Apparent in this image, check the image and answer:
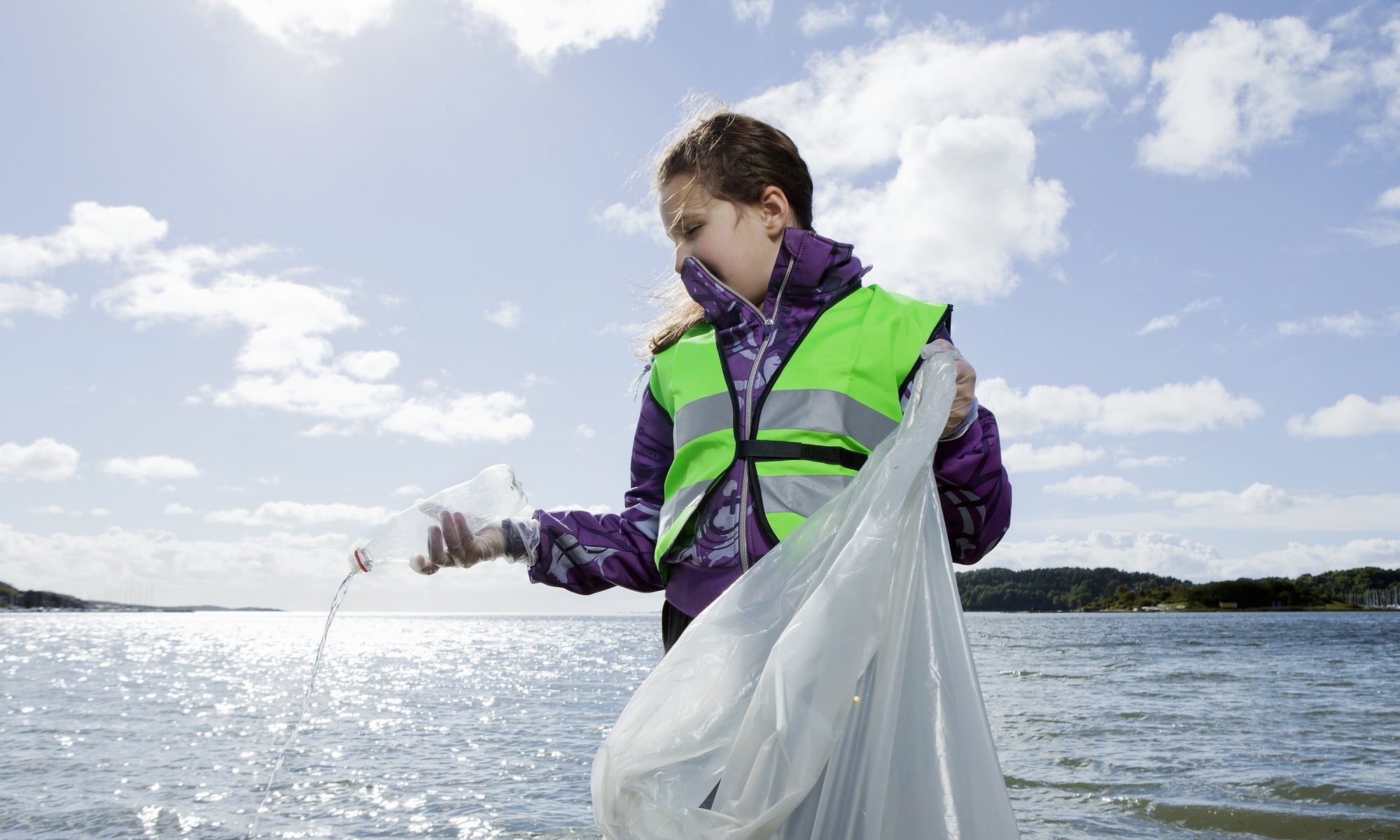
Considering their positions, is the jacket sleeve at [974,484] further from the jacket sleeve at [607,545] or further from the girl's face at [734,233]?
the jacket sleeve at [607,545]

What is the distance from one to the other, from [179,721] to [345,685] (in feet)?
34.2

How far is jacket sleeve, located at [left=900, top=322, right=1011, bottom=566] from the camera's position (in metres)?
1.53

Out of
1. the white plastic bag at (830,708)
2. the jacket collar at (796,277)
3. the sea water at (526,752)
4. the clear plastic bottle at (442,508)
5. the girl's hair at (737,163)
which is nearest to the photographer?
the white plastic bag at (830,708)

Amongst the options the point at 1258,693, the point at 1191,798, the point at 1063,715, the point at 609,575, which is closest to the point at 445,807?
the point at 1191,798

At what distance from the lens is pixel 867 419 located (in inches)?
61.6

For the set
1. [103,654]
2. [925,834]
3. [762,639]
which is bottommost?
[103,654]

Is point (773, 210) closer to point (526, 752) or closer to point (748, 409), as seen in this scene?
point (748, 409)

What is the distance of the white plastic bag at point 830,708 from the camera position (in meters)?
1.19

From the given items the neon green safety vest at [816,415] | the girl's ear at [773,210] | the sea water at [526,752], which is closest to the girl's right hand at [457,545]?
the neon green safety vest at [816,415]

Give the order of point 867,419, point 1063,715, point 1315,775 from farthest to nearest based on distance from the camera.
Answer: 1. point 1063,715
2. point 1315,775
3. point 867,419

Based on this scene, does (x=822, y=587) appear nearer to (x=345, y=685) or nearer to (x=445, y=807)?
(x=445, y=807)

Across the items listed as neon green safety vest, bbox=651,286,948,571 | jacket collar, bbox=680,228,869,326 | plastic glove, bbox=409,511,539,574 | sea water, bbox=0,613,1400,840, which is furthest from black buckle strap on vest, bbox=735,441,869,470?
sea water, bbox=0,613,1400,840

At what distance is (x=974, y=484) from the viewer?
155cm

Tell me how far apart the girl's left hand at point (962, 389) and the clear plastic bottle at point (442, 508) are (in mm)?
943
